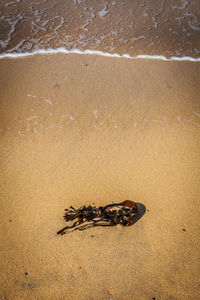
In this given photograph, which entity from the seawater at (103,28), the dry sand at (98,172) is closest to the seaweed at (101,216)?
the dry sand at (98,172)

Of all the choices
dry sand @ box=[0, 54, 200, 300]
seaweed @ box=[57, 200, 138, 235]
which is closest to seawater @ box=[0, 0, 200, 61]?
dry sand @ box=[0, 54, 200, 300]

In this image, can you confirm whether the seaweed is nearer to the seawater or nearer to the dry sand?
the dry sand

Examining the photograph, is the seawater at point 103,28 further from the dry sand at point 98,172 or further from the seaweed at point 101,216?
the seaweed at point 101,216

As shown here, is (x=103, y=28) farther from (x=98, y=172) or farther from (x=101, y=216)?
(x=101, y=216)

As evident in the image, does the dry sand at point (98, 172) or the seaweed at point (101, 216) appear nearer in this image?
the dry sand at point (98, 172)

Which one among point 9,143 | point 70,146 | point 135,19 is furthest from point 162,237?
point 135,19

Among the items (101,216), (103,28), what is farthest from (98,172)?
(103,28)
